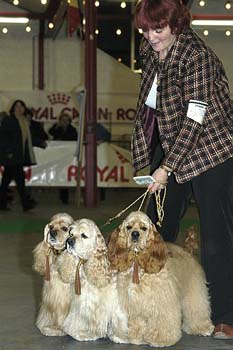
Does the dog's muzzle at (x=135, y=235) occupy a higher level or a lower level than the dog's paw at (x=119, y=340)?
higher

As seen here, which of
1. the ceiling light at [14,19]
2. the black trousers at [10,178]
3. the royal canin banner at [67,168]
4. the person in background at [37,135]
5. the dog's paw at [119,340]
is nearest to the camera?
the dog's paw at [119,340]

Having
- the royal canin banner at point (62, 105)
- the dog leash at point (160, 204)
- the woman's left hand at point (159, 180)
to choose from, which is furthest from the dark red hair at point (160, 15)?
the royal canin banner at point (62, 105)

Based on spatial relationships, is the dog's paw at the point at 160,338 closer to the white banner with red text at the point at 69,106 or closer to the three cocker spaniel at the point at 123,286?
the three cocker spaniel at the point at 123,286

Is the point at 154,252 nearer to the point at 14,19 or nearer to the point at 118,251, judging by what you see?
the point at 118,251

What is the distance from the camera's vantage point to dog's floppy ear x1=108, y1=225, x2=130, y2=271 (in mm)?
4270

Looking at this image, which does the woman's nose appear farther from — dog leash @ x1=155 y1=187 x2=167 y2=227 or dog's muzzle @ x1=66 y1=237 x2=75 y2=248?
dog's muzzle @ x1=66 y1=237 x2=75 y2=248

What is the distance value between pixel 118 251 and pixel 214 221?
0.60 m

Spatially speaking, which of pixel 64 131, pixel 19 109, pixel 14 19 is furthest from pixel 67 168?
pixel 14 19

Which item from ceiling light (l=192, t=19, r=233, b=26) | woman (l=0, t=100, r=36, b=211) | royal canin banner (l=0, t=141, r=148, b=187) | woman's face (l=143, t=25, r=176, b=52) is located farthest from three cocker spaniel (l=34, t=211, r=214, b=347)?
ceiling light (l=192, t=19, r=233, b=26)

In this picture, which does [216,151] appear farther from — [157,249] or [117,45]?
[117,45]

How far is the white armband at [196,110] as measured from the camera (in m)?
4.29

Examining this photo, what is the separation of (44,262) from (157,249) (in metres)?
0.66

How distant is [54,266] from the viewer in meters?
4.53

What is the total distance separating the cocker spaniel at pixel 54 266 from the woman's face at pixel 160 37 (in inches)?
37.8
